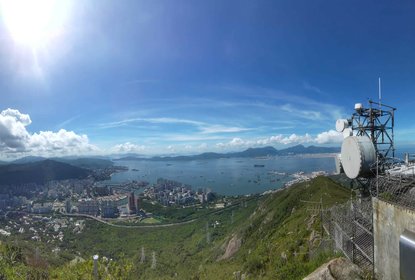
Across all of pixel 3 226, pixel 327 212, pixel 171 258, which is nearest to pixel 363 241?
pixel 327 212

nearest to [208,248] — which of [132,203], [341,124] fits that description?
[341,124]

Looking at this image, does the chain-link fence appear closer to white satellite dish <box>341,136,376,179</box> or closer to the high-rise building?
white satellite dish <box>341,136,376,179</box>

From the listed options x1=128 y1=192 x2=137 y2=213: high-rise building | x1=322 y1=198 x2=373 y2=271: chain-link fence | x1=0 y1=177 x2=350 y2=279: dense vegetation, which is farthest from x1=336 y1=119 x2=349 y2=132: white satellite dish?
x1=128 y1=192 x2=137 y2=213: high-rise building

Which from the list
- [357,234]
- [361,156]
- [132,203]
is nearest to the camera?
[357,234]

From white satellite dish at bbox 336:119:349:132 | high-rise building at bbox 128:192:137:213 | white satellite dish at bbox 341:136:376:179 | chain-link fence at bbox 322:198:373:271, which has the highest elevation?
white satellite dish at bbox 336:119:349:132

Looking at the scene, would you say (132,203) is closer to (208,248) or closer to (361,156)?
(208,248)

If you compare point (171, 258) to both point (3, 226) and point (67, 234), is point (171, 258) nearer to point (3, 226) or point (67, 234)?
point (67, 234)
